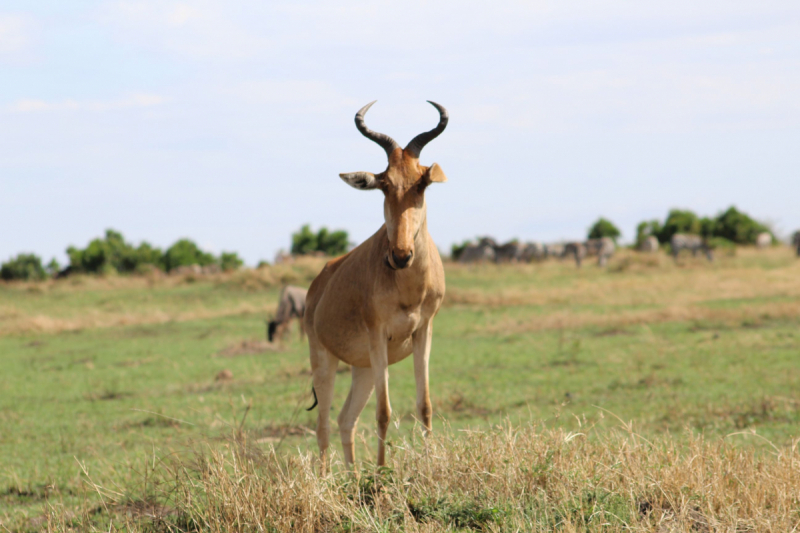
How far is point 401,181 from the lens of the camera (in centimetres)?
526

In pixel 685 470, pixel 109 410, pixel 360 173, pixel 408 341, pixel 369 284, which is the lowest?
pixel 109 410

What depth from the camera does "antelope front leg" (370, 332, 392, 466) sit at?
221 inches

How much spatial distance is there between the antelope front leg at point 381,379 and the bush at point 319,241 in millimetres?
47759

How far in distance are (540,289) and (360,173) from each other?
92.0 feet

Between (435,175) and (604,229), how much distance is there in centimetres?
6829

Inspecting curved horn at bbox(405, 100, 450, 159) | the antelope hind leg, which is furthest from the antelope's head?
the antelope hind leg

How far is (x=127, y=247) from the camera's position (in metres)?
55.4

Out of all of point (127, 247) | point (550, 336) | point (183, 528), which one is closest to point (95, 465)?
point (183, 528)

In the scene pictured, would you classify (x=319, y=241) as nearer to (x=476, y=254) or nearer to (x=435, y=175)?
(x=476, y=254)

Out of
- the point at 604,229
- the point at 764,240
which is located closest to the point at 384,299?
the point at 764,240

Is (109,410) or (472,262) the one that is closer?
(109,410)

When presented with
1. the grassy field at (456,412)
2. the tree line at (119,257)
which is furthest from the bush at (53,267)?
the grassy field at (456,412)

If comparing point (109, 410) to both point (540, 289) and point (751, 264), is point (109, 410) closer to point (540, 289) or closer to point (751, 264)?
point (540, 289)

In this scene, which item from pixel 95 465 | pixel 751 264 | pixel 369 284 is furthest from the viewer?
pixel 751 264
